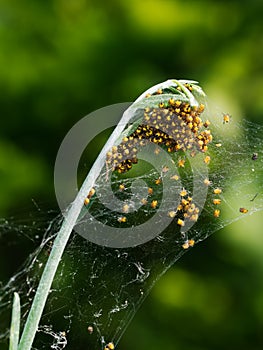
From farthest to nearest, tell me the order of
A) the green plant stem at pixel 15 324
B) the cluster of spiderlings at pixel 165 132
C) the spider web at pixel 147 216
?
the spider web at pixel 147 216, the cluster of spiderlings at pixel 165 132, the green plant stem at pixel 15 324

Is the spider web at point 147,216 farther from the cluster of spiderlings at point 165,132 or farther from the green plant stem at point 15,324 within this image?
the green plant stem at point 15,324

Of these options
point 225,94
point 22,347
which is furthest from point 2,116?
point 22,347

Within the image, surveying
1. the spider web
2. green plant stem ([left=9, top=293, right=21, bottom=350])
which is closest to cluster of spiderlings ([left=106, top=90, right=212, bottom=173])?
the spider web

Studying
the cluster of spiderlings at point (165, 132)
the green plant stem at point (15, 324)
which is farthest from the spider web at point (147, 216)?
the green plant stem at point (15, 324)

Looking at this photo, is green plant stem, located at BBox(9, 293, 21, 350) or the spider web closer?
green plant stem, located at BBox(9, 293, 21, 350)

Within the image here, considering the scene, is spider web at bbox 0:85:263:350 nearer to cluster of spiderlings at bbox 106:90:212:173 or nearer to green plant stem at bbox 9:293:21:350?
cluster of spiderlings at bbox 106:90:212:173

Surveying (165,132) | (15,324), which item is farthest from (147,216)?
(15,324)
